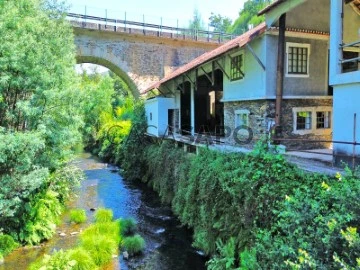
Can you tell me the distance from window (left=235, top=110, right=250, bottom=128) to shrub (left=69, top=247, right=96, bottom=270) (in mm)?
8198

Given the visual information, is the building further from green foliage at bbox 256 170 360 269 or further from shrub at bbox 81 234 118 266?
shrub at bbox 81 234 118 266

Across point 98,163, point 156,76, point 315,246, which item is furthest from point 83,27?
point 315,246

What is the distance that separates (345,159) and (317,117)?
523 cm

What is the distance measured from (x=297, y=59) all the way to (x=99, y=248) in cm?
1038

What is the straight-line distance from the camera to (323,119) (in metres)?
13.7

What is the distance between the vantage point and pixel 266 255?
19.4 feet

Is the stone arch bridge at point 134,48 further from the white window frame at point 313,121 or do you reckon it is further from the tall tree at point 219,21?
the tall tree at point 219,21

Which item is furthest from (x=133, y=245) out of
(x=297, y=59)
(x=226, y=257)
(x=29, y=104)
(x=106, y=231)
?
(x=297, y=59)

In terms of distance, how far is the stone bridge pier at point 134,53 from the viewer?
92.4 feet

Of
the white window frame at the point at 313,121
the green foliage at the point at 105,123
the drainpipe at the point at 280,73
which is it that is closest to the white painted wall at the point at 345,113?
the drainpipe at the point at 280,73

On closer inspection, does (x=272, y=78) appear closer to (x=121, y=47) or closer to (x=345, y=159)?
(x=345, y=159)

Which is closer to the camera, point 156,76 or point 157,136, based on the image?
point 157,136

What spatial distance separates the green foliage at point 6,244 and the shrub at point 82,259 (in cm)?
273

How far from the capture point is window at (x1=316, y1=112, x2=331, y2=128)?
534 inches
